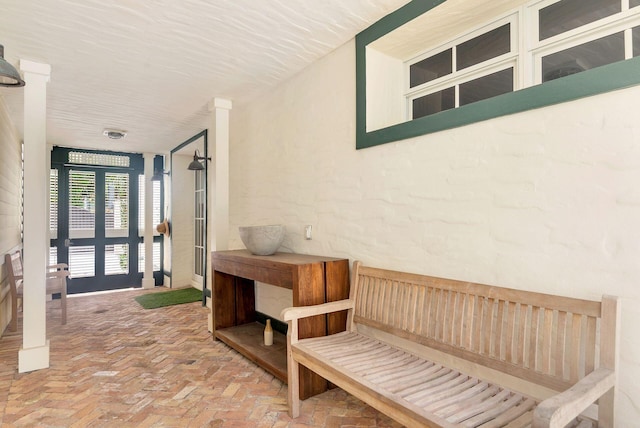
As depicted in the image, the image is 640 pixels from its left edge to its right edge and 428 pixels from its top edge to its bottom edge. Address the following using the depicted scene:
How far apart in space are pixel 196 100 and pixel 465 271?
3.46 m

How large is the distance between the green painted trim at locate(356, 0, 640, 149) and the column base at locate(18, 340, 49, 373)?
125 inches

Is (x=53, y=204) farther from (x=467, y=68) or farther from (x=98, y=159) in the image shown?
(x=467, y=68)

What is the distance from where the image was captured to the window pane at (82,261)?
6.34 metres

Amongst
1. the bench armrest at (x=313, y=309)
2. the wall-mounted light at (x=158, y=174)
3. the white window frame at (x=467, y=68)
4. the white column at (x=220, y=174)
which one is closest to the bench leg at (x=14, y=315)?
the white column at (x=220, y=174)

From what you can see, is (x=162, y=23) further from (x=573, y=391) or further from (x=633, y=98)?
(x=573, y=391)

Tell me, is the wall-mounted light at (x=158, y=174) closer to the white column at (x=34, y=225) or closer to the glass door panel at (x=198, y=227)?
the glass door panel at (x=198, y=227)

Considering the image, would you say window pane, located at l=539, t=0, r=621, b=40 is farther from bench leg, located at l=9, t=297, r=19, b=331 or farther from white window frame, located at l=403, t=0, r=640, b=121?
bench leg, located at l=9, t=297, r=19, b=331

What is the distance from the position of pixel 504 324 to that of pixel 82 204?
7053mm

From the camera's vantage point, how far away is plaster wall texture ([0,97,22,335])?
402 cm

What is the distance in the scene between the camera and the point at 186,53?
116 inches

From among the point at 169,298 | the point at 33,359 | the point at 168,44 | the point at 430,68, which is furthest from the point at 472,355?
the point at 169,298

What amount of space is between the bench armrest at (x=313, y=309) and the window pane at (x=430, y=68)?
1779 millimetres

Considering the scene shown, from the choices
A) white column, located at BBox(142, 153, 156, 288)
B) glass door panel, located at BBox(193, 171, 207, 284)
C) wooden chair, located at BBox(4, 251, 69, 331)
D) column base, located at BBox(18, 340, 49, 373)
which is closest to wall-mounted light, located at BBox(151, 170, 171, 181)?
white column, located at BBox(142, 153, 156, 288)

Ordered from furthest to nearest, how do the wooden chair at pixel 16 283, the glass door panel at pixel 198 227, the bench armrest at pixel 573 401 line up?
1. the glass door panel at pixel 198 227
2. the wooden chair at pixel 16 283
3. the bench armrest at pixel 573 401
